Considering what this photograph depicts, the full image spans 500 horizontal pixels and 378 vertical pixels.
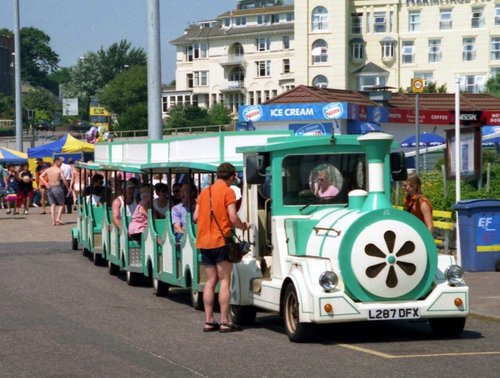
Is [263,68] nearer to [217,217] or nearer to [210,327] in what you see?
[217,217]

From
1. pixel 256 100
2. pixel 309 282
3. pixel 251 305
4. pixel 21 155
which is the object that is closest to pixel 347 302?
pixel 309 282

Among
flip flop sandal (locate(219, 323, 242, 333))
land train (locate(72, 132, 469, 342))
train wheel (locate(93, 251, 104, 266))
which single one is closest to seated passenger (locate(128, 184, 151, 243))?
land train (locate(72, 132, 469, 342))

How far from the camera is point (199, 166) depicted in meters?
15.4

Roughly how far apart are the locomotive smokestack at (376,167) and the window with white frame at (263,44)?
5153 inches

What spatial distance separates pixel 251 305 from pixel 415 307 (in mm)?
2219

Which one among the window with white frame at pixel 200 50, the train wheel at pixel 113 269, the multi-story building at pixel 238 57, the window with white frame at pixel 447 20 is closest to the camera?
the train wheel at pixel 113 269

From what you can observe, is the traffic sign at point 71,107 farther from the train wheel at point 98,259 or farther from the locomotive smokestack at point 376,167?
the locomotive smokestack at point 376,167

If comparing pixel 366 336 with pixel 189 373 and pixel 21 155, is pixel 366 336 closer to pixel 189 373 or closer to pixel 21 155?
pixel 189 373

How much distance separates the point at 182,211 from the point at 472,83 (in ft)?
331

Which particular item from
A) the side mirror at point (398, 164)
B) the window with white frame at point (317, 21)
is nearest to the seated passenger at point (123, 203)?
the side mirror at point (398, 164)

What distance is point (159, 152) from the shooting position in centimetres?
1944

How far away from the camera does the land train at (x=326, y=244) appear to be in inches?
476

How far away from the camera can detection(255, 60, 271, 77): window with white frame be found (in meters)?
142

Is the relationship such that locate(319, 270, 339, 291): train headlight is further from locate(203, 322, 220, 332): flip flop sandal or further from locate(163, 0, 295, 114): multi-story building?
locate(163, 0, 295, 114): multi-story building
